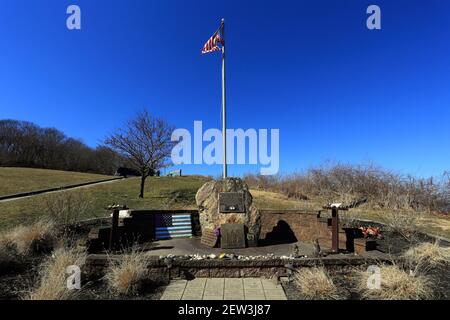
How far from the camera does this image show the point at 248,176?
2766 centimetres

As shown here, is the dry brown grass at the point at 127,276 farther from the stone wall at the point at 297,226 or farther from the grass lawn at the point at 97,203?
the grass lawn at the point at 97,203

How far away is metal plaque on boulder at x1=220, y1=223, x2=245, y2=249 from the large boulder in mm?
274

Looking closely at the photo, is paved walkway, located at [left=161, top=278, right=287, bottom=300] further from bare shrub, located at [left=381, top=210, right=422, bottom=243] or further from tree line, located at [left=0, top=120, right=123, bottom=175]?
tree line, located at [left=0, top=120, right=123, bottom=175]

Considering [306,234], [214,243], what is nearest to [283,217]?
[306,234]

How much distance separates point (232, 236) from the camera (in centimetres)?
788

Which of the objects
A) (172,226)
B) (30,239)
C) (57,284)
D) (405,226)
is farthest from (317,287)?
(405,226)

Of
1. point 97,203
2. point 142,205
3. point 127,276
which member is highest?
point 127,276

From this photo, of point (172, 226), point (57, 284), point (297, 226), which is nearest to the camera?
point (57, 284)

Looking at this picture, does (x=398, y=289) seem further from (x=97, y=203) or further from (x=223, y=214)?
(x=97, y=203)

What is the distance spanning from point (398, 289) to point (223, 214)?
4663mm

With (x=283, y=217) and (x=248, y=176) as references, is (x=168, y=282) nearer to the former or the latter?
(x=283, y=217)

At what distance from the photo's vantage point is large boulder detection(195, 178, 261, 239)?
8.19 metres

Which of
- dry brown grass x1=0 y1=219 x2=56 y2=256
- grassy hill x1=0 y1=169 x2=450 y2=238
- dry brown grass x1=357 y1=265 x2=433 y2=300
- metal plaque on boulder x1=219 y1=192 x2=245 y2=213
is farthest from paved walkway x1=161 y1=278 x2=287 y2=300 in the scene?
grassy hill x1=0 y1=169 x2=450 y2=238

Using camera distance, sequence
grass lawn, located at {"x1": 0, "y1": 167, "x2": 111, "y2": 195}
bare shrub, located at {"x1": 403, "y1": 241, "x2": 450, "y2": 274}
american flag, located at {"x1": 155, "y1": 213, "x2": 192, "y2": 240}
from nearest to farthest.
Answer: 1. bare shrub, located at {"x1": 403, "y1": 241, "x2": 450, "y2": 274}
2. american flag, located at {"x1": 155, "y1": 213, "x2": 192, "y2": 240}
3. grass lawn, located at {"x1": 0, "y1": 167, "x2": 111, "y2": 195}
